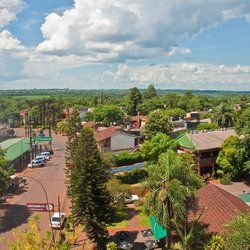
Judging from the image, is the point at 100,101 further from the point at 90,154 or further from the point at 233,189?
the point at 90,154

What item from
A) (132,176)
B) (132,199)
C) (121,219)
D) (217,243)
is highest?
(217,243)

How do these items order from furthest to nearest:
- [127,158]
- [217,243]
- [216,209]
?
1. [127,158]
2. [216,209]
3. [217,243]

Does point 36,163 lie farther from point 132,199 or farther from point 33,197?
point 132,199

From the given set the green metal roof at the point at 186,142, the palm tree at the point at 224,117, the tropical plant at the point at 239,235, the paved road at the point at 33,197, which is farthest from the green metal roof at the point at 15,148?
the tropical plant at the point at 239,235

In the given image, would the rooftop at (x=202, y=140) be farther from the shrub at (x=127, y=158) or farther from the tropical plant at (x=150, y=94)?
the tropical plant at (x=150, y=94)

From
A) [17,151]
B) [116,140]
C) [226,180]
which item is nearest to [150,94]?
[116,140]

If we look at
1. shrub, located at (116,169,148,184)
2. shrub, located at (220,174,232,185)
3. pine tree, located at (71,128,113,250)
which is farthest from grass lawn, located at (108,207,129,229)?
shrub, located at (220,174,232,185)

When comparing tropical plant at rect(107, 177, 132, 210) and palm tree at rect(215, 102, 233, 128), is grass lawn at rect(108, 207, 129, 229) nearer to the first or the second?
tropical plant at rect(107, 177, 132, 210)

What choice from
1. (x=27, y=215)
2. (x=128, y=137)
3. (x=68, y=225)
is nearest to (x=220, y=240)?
(x=68, y=225)
